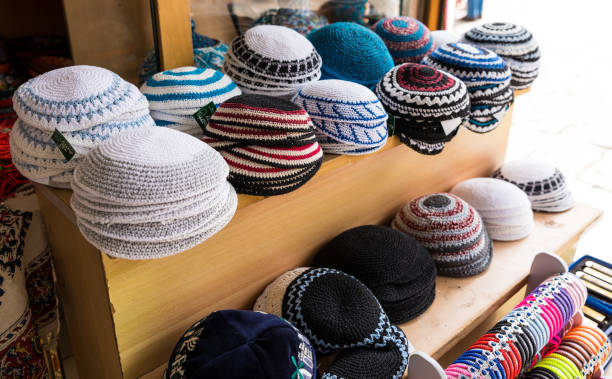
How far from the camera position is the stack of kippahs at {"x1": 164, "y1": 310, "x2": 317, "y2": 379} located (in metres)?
0.66

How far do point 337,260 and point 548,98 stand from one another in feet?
9.51

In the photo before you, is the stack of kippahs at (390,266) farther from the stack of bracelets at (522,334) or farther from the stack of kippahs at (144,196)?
the stack of kippahs at (144,196)

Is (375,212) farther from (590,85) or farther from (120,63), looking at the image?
(590,85)

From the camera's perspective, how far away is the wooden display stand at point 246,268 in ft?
2.58

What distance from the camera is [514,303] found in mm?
1272

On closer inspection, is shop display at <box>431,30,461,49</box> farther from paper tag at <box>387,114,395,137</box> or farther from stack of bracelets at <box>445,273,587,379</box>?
stack of bracelets at <box>445,273,587,379</box>

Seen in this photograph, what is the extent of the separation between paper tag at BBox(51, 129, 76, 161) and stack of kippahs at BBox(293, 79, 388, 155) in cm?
38

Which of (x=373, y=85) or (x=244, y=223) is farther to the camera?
(x=373, y=85)

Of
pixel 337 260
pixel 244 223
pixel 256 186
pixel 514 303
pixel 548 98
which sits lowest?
pixel 548 98

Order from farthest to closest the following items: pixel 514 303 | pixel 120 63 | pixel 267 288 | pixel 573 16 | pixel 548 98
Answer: pixel 573 16 < pixel 548 98 < pixel 514 303 < pixel 120 63 < pixel 267 288

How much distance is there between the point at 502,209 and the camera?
49.3 inches

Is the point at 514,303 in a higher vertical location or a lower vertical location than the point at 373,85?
lower

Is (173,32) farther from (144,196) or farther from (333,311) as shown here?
(333,311)

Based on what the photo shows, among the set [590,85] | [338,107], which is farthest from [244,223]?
[590,85]
